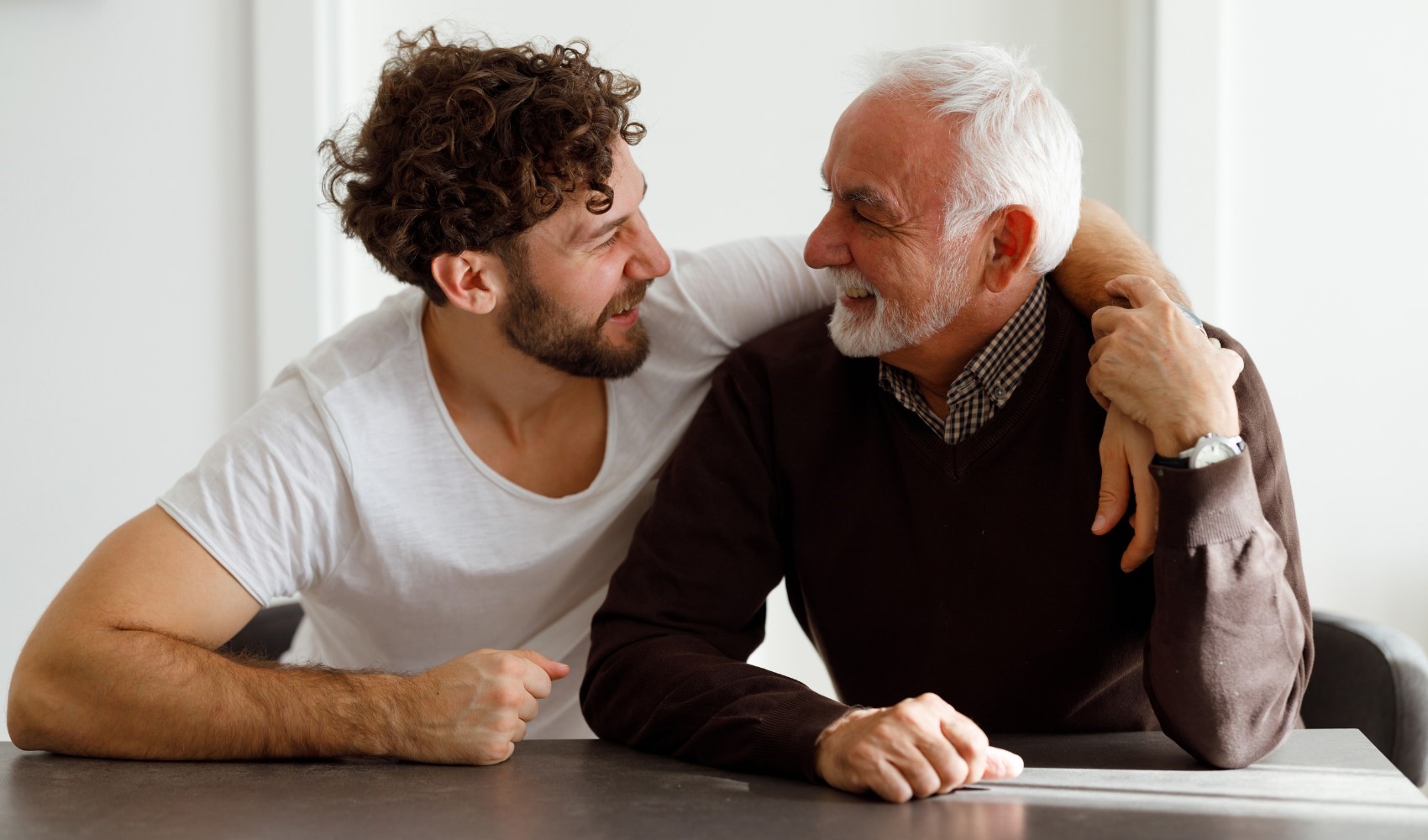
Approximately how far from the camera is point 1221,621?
1347 millimetres

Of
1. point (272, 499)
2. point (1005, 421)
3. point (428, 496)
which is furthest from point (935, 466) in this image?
point (272, 499)

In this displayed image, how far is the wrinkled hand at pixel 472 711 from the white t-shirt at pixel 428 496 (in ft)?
1.32

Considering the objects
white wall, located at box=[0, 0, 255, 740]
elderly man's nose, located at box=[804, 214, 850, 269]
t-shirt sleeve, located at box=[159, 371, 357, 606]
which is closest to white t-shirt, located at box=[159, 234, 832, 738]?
t-shirt sleeve, located at box=[159, 371, 357, 606]

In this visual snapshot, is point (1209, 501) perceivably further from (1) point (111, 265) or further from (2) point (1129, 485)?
(1) point (111, 265)

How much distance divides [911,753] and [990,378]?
635 mm

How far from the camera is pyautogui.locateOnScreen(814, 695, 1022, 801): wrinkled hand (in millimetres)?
1189

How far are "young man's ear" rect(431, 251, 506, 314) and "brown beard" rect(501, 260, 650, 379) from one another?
2 cm

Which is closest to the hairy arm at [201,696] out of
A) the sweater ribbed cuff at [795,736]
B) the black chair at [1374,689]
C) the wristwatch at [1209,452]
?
the sweater ribbed cuff at [795,736]

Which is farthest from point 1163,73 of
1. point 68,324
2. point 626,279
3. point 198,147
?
point 68,324

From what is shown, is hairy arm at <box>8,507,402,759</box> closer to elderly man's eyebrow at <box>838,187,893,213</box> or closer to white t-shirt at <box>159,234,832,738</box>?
white t-shirt at <box>159,234,832,738</box>

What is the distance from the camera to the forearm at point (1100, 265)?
5.49ft

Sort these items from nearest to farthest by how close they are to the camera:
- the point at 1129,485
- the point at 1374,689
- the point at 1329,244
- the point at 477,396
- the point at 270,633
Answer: the point at 1129,485, the point at 1374,689, the point at 477,396, the point at 270,633, the point at 1329,244

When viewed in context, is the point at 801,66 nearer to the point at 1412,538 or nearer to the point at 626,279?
the point at 626,279

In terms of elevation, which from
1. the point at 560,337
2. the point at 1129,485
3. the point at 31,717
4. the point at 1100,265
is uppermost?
the point at 1100,265
